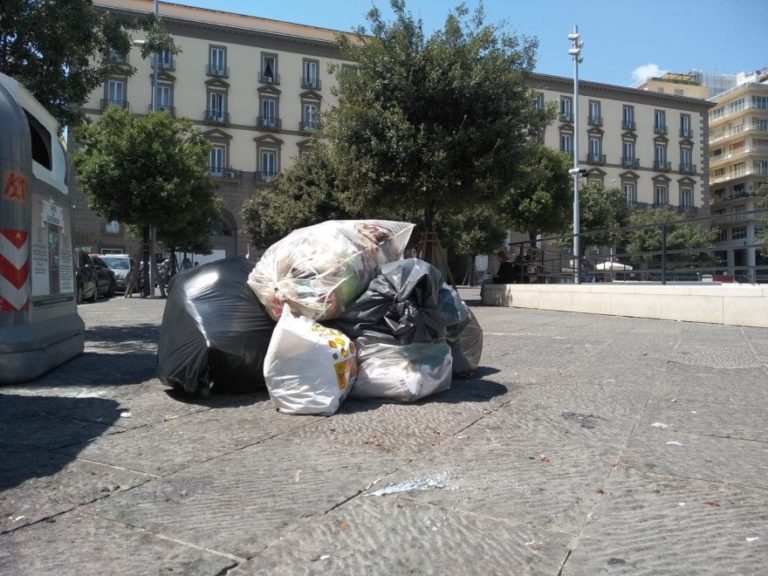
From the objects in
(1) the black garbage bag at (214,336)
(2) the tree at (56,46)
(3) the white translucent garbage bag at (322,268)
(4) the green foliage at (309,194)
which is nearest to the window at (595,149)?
(4) the green foliage at (309,194)

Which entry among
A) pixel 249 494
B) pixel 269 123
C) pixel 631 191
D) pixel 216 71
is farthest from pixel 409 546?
pixel 631 191

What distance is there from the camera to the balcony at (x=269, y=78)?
157 feet

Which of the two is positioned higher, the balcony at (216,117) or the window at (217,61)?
the window at (217,61)

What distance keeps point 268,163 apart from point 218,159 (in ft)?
12.9

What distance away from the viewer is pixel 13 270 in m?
4.95

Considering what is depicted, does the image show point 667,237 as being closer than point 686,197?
Yes

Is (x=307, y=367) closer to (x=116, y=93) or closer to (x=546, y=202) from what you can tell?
(x=546, y=202)

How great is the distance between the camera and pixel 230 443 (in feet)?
11.7

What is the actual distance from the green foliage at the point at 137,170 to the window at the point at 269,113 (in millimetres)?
26944

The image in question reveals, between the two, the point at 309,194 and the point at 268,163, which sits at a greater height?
the point at 268,163

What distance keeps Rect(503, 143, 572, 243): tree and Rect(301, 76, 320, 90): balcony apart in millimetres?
A: 24761

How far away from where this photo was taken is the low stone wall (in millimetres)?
9617

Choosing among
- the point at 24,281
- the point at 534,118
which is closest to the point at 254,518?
the point at 24,281

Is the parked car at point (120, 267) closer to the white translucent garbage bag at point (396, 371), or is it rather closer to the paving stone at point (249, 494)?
the white translucent garbage bag at point (396, 371)
